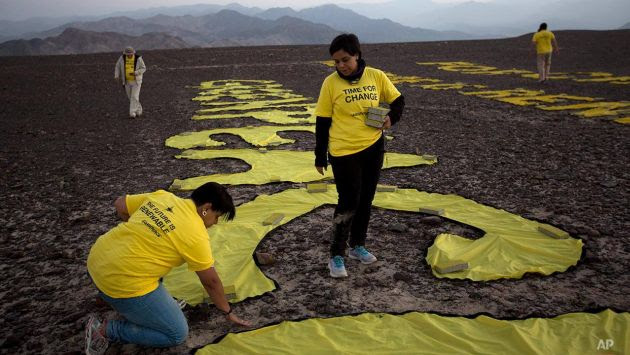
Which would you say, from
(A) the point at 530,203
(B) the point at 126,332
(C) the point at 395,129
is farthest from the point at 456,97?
(B) the point at 126,332

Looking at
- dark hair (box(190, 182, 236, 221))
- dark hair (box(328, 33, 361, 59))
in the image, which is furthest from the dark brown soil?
dark hair (box(328, 33, 361, 59))

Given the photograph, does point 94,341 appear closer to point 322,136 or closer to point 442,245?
point 322,136

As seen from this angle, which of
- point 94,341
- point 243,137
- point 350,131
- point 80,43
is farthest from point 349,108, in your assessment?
point 80,43

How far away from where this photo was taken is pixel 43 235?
4.96m

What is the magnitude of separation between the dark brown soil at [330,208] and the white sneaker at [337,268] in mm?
84

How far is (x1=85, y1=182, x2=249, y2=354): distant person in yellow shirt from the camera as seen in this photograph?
272 cm

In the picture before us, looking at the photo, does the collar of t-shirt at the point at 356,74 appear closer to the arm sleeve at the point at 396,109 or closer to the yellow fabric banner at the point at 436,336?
the arm sleeve at the point at 396,109

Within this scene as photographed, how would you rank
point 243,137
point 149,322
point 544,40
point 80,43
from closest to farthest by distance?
point 149,322, point 243,137, point 544,40, point 80,43

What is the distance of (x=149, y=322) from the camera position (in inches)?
113

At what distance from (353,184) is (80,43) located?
346ft

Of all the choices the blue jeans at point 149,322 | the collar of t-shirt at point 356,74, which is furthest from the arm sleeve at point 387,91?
the blue jeans at point 149,322

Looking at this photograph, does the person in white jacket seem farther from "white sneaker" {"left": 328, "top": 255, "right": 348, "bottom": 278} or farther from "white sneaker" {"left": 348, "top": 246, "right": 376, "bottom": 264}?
"white sneaker" {"left": 328, "top": 255, "right": 348, "bottom": 278}

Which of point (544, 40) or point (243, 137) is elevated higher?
point (544, 40)

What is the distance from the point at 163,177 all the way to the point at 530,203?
543 centimetres
